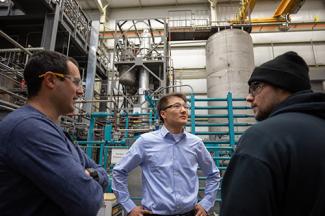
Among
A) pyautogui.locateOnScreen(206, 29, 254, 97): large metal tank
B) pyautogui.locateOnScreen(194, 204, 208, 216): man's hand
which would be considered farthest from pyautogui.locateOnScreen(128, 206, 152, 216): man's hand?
pyautogui.locateOnScreen(206, 29, 254, 97): large metal tank

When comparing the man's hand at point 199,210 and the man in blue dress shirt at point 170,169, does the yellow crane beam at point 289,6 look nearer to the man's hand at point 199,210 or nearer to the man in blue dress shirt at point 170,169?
the man in blue dress shirt at point 170,169

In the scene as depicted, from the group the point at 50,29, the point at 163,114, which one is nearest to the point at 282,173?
the point at 163,114

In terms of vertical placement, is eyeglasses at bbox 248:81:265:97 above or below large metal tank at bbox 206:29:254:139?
below

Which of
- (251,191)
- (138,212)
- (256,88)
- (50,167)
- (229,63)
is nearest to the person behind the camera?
(251,191)

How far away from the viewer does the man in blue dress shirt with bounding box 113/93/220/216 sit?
188 cm

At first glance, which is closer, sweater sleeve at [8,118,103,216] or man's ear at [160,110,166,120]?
sweater sleeve at [8,118,103,216]

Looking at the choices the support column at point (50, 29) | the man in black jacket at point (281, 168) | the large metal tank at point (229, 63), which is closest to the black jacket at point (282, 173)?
the man in black jacket at point (281, 168)

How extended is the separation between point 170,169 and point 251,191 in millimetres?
1226

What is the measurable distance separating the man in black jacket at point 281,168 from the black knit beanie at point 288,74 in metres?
0.13

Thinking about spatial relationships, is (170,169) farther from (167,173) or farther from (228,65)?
(228,65)

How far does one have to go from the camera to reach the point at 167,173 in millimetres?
1959

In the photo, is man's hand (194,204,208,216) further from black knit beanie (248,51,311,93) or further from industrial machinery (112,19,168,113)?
industrial machinery (112,19,168,113)

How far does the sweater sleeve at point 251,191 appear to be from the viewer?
2.57ft

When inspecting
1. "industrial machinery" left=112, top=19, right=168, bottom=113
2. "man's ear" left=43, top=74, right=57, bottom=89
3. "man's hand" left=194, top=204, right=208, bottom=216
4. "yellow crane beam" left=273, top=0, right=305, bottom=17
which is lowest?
"man's hand" left=194, top=204, right=208, bottom=216
